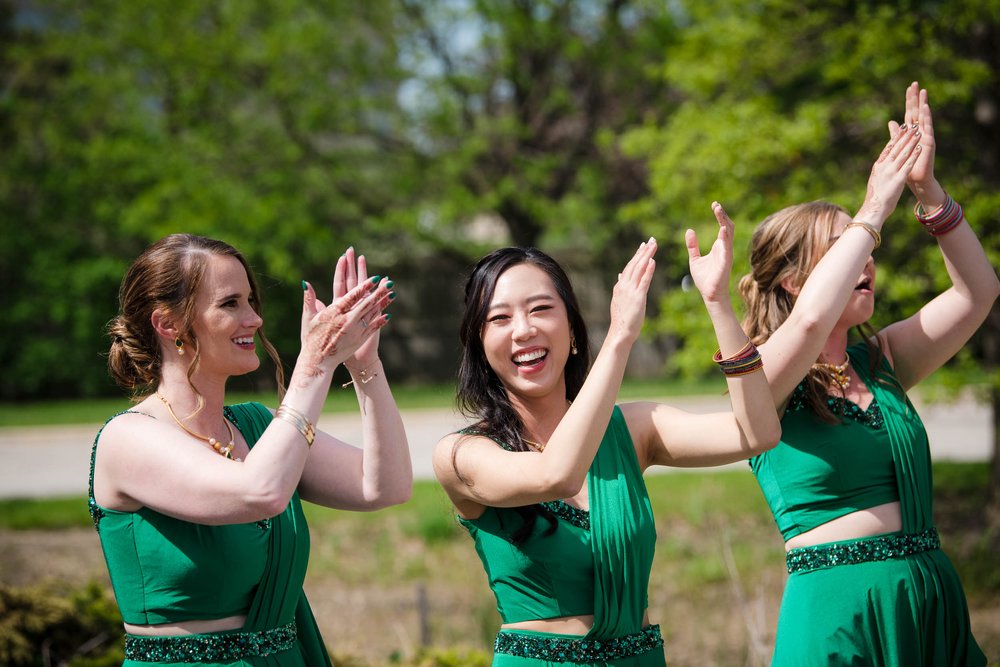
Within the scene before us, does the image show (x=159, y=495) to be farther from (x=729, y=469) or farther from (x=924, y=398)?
(x=729, y=469)

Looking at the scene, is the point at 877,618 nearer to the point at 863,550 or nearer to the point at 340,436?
the point at 863,550

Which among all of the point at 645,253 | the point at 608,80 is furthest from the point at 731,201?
the point at 608,80

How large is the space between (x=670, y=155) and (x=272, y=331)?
13.2 metres

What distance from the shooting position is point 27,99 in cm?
2114

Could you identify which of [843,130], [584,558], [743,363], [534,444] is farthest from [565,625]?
[843,130]

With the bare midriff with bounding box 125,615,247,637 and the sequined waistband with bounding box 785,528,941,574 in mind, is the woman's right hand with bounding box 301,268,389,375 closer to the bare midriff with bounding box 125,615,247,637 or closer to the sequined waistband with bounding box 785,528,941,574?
the bare midriff with bounding box 125,615,247,637

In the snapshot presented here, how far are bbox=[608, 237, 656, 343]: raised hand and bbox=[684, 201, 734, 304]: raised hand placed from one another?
0.16 meters

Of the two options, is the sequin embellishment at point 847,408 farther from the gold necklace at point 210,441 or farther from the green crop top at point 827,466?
the gold necklace at point 210,441

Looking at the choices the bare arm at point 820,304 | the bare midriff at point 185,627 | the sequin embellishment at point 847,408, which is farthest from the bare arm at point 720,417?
the bare midriff at point 185,627

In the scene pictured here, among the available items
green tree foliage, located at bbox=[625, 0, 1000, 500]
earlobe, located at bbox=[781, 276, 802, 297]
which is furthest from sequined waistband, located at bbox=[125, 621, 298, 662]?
green tree foliage, located at bbox=[625, 0, 1000, 500]

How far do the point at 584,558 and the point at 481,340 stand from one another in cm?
64

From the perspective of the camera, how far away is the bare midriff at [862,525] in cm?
297

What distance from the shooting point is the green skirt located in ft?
9.50

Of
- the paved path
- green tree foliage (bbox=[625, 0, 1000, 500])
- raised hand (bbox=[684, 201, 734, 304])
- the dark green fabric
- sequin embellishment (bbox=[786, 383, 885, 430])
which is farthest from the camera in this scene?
the paved path
